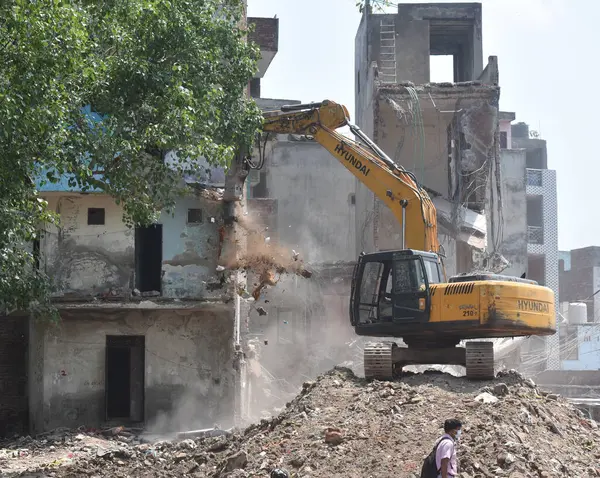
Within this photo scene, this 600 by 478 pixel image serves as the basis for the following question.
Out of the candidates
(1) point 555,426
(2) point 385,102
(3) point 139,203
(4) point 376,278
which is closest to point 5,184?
(3) point 139,203

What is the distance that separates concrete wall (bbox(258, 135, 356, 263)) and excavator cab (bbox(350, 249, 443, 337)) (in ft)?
84.0

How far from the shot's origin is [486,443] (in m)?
13.6

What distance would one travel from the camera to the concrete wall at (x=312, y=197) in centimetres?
4406

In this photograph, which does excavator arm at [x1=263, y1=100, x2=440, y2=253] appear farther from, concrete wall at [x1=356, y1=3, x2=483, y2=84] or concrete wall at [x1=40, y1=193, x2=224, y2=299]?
concrete wall at [x1=356, y1=3, x2=483, y2=84]

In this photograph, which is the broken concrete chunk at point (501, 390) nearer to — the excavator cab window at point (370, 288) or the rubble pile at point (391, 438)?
the rubble pile at point (391, 438)

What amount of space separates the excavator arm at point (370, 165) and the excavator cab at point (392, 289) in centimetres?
94

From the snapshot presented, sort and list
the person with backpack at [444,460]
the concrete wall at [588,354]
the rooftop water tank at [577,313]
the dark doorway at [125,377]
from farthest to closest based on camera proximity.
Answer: the concrete wall at [588,354], the rooftop water tank at [577,313], the dark doorway at [125,377], the person with backpack at [444,460]

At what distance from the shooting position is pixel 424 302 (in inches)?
680

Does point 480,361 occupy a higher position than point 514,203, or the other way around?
point 514,203

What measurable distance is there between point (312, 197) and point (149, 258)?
17.8 metres

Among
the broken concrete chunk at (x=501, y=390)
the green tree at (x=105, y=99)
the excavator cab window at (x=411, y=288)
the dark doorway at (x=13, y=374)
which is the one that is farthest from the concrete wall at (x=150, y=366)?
the broken concrete chunk at (x=501, y=390)

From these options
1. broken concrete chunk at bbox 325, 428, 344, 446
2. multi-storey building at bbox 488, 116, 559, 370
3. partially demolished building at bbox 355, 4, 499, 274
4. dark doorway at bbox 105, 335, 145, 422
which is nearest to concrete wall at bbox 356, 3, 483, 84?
partially demolished building at bbox 355, 4, 499, 274

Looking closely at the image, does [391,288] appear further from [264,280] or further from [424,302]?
[264,280]

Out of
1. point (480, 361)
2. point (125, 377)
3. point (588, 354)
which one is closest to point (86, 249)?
point (125, 377)
